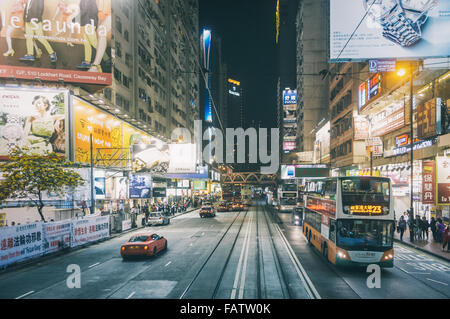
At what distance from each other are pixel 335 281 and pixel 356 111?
106 feet

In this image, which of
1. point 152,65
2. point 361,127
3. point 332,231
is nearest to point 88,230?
point 332,231

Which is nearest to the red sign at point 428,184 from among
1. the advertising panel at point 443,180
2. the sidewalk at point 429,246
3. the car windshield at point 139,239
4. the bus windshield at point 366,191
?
the advertising panel at point 443,180

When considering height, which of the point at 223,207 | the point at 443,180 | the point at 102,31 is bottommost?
the point at 223,207

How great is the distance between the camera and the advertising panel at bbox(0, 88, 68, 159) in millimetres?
28391

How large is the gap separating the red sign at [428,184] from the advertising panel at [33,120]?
28549 mm

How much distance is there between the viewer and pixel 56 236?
21047 millimetres

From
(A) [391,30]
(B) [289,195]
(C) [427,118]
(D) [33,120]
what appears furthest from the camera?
(B) [289,195]

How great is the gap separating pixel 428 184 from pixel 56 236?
24.8m

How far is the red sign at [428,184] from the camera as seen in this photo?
23.5 meters

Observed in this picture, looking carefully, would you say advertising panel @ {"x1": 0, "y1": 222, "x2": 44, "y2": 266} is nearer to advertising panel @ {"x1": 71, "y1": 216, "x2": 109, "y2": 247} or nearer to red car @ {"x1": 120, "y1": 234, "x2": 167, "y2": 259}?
advertising panel @ {"x1": 71, "y1": 216, "x2": 109, "y2": 247}

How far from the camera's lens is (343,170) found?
172 ft

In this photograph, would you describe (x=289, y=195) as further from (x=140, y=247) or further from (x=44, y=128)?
(x=140, y=247)

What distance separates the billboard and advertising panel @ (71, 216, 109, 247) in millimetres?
21154

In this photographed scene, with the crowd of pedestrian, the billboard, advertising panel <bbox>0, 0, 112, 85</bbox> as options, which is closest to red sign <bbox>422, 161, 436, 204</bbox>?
the crowd of pedestrian
